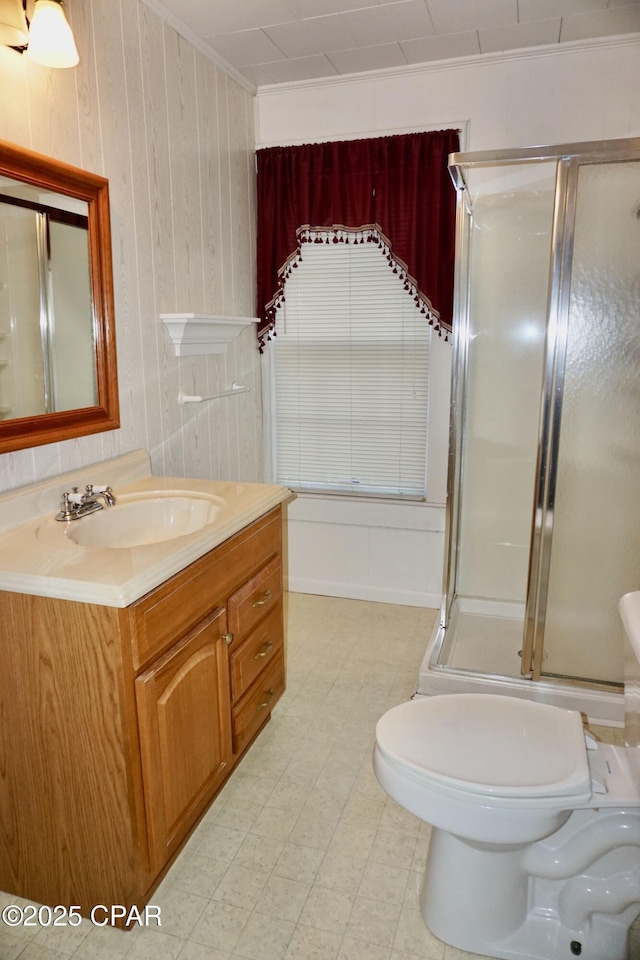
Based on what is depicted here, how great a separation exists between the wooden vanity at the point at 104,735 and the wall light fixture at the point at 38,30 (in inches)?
50.6

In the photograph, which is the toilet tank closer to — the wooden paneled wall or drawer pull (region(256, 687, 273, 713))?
drawer pull (region(256, 687, 273, 713))

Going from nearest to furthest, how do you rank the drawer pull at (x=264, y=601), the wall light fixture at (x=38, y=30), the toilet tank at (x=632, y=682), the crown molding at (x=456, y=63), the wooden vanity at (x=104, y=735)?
the toilet tank at (x=632, y=682)
the wooden vanity at (x=104, y=735)
the wall light fixture at (x=38, y=30)
the drawer pull at (x=264, y=601)
the crown molding at (x=456, y=63)

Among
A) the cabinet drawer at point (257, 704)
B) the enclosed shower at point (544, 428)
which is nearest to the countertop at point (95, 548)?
the cabinet drawer at point (257, 704)

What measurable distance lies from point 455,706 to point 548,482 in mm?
1030

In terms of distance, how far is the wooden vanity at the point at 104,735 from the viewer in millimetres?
1380

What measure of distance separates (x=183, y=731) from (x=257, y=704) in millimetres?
504

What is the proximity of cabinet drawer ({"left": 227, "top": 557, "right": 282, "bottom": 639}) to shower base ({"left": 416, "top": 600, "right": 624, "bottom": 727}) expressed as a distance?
27.7 inches

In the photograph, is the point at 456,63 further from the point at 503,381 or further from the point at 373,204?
the point at 503,381

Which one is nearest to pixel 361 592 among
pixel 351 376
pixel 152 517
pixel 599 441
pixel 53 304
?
pixel 351 376

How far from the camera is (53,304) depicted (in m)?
1.87

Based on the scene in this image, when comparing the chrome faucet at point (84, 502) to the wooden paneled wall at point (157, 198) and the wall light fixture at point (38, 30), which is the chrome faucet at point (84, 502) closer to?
the wooden paneled wall at point (157, 198)

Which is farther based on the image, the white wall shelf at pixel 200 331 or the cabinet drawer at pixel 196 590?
the white wall shelf at pixel 200 331

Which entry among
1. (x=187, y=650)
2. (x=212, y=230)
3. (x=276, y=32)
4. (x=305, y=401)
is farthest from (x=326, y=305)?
(x=187, y=650)

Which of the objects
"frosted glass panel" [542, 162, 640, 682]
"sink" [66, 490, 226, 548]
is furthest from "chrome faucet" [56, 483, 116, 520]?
"frosted glass panel" [542, 162, 640, 682]
